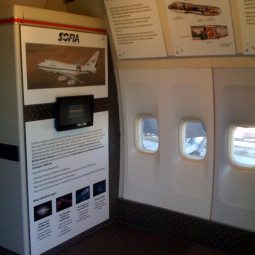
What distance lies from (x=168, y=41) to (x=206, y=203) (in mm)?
1711

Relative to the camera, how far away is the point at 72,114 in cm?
336

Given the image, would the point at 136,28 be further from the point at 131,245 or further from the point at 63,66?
the point at 131,245

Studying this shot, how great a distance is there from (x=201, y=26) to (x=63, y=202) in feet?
7.01

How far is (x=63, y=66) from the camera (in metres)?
3.29

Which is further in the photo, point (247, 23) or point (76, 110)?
point (76, 110)

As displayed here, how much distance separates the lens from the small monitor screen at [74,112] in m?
3.26

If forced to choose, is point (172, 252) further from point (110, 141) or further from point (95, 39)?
point (95, 39)

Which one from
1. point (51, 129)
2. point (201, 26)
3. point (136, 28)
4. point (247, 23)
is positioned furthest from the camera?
point (136, 28)

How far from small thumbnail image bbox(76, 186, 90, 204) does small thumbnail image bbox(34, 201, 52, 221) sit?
1.25ft

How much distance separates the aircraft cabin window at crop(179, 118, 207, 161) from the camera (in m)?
3.71

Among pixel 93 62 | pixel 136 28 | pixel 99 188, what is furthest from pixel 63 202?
pixel 136 28

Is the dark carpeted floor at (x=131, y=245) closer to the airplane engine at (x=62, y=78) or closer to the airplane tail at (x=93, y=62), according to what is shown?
the airplane engine at (x=62, y=78)

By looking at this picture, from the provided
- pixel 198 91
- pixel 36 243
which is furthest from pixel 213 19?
pixel 36 243

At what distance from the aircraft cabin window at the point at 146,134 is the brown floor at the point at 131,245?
974 millimetres
